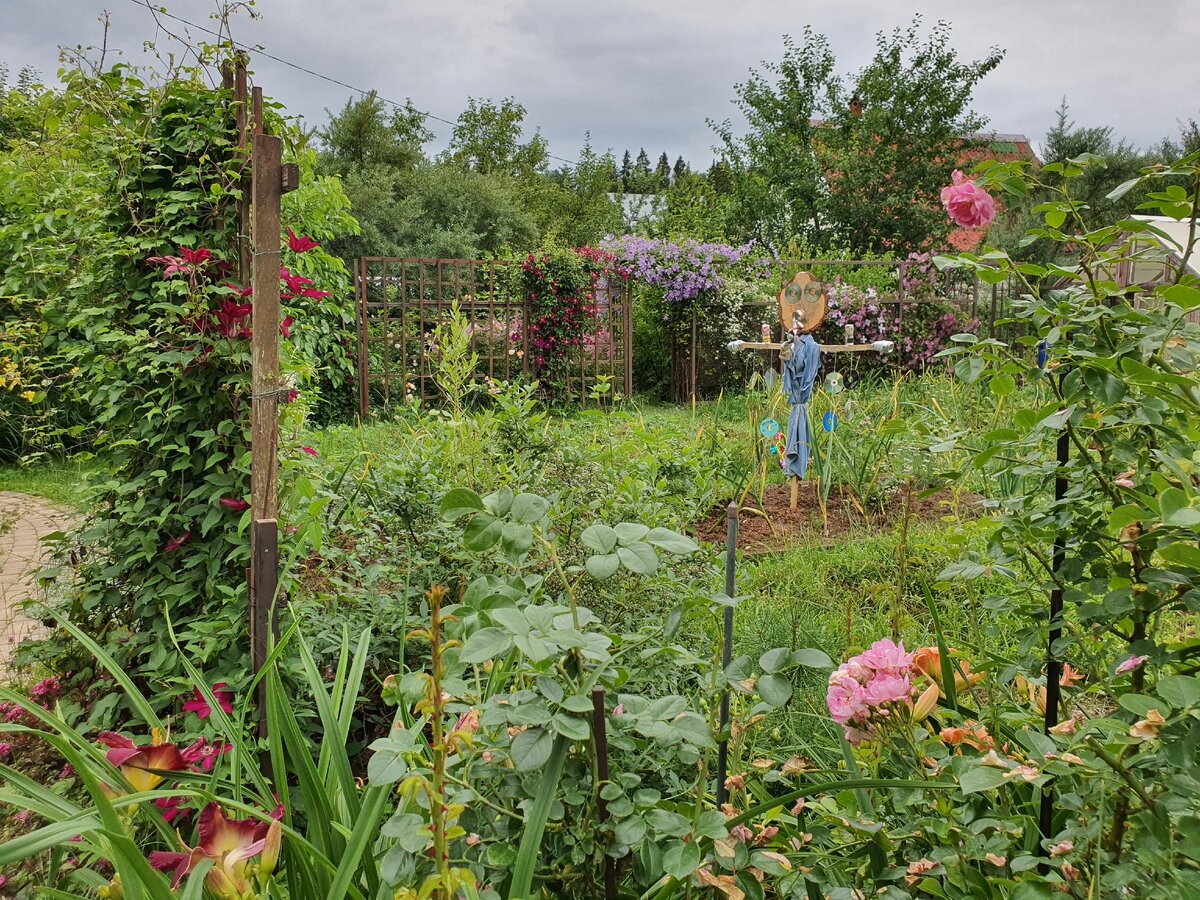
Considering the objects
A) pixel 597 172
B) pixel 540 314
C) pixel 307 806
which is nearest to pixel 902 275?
pixel 540 314

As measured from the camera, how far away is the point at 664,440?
10.9 feet

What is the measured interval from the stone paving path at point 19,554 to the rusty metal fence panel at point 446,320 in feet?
14.2

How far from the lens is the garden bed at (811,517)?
4.25 m

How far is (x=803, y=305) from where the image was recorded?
4.98 m

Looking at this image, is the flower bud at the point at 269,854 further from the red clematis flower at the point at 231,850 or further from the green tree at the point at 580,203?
the green tree at the point at 580,203

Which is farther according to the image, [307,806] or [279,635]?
[279,635]

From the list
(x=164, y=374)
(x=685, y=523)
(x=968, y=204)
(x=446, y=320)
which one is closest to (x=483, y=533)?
(x=968, y=204)

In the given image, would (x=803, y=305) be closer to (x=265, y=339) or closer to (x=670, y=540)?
(x=265, y=339)

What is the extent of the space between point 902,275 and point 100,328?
10.0m

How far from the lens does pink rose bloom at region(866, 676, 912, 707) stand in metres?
1.04

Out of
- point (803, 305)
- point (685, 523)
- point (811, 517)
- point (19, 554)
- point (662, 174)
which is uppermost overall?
point (662, 174)

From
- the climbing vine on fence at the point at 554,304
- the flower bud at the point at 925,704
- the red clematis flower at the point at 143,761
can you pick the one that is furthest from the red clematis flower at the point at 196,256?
the climbing vine on fence at the point at 554,304

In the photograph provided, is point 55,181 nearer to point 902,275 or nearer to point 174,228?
point 174,228

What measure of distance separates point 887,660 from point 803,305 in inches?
163
